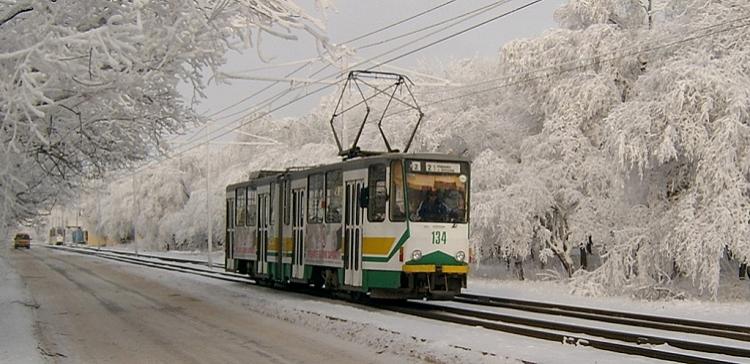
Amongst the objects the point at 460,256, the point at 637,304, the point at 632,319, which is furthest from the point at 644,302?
the point at 460,256

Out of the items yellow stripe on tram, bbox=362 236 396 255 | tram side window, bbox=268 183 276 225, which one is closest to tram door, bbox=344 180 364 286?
yellow stripe on tram, bbox=362 236 396 255

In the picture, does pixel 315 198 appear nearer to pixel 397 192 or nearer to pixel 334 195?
pixel 334 195

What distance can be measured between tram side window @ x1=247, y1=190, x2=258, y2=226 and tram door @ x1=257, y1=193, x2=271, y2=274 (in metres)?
0.57

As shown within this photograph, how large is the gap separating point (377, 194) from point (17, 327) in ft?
27.0

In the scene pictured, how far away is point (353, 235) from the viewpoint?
22125 mm

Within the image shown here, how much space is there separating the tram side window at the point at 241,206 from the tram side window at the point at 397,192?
37.7 feet

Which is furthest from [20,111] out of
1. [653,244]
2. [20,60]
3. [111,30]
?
[653,244]

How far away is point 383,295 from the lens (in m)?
21.5

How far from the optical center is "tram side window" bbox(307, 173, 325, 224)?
24203 millimetres

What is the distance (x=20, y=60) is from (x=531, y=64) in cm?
2714

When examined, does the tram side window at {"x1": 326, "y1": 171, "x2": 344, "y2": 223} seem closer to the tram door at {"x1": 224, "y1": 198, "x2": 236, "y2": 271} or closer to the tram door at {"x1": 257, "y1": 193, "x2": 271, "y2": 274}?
the tram door at {"x1": 257, "y1": 193, "x2": 271, "y2": 274}

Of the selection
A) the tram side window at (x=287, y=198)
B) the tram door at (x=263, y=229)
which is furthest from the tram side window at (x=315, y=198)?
the tram door at (x=263, y=229)

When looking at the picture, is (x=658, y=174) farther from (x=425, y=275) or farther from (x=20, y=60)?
(x=20, y=60)

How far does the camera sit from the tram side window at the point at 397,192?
21.2m
